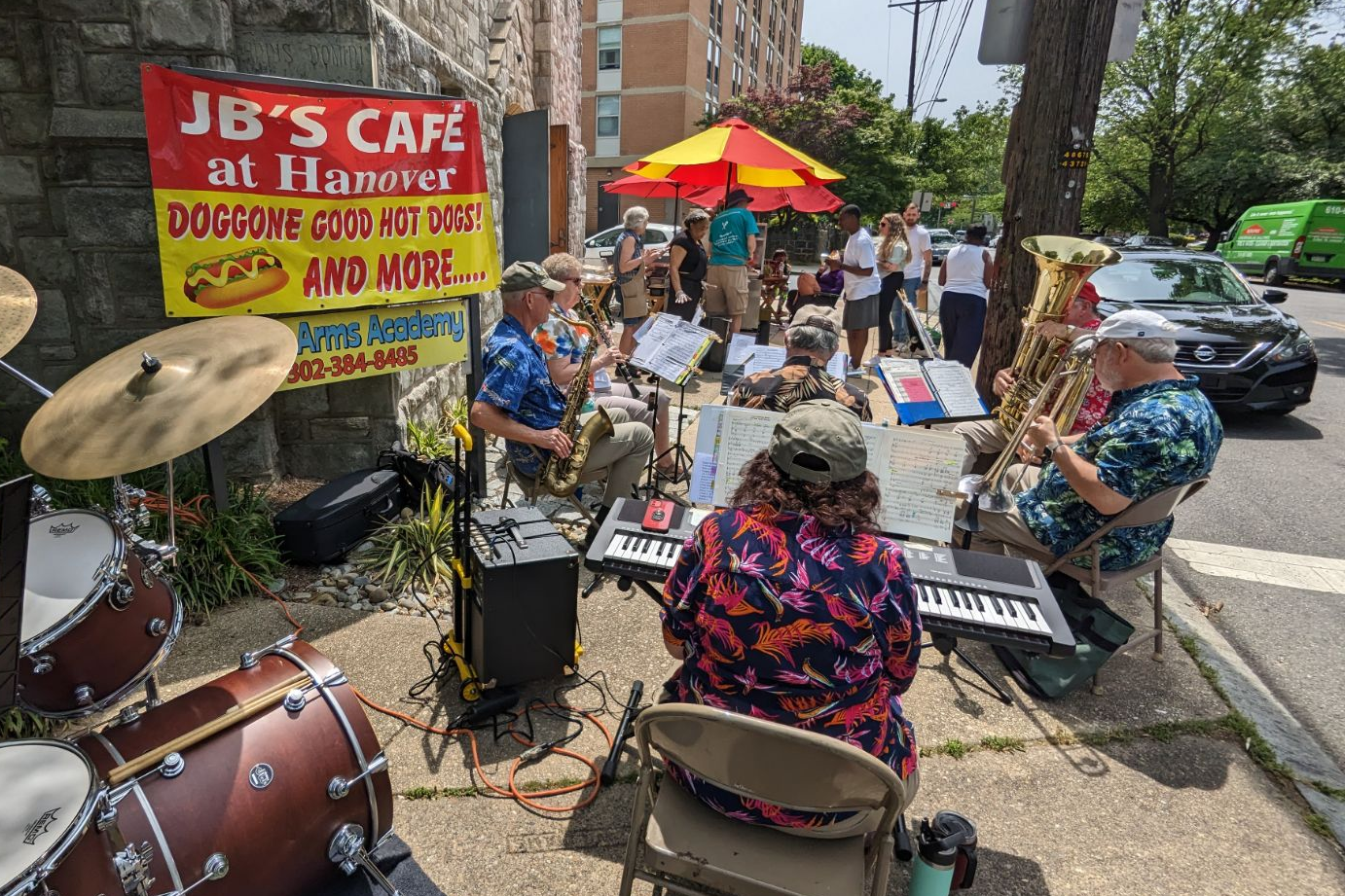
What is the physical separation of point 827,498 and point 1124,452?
1.88 metres

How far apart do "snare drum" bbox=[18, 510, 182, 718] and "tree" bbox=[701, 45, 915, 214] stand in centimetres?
2557

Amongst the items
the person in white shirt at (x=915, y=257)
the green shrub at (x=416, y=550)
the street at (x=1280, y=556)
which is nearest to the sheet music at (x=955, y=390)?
the street at (x=1280, y=556)

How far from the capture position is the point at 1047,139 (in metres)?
4.51

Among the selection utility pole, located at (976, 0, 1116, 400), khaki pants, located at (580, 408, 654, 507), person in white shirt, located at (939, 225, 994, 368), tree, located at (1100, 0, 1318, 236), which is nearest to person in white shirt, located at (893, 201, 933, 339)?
person in white shirt, located at (939, 225, 994, 368)

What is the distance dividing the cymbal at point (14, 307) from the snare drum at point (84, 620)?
53 centimetres

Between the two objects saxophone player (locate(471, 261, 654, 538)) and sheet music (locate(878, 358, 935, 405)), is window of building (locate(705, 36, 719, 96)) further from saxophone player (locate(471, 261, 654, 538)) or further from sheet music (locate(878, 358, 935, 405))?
saxophone player (locate(471, 261, 654, 538))

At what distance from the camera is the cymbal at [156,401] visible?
5.84ft

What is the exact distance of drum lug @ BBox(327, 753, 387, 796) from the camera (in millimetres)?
1996

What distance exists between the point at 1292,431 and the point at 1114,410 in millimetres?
5768

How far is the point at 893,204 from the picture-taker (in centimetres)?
2661

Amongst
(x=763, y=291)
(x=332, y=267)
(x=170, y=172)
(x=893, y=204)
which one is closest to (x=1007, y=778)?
(x=332, y=267)

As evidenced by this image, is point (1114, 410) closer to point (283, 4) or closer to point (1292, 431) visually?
point (283, 4)

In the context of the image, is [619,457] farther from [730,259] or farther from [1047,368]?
[730,259]

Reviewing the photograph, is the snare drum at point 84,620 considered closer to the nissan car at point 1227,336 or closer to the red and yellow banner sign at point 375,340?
the red and yellow banner sign at point 375,340
